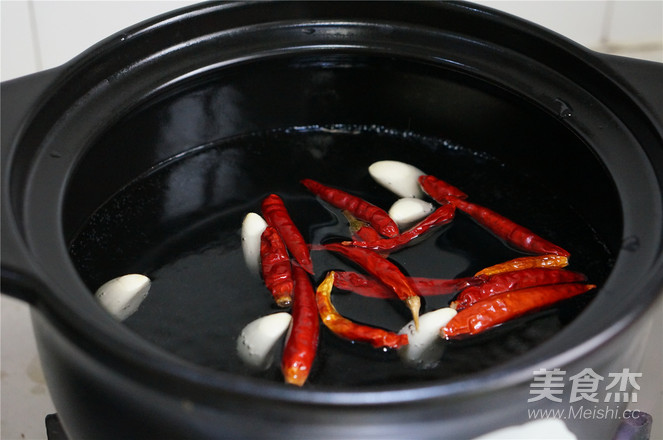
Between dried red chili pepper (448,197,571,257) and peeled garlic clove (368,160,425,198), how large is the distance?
0.08 m

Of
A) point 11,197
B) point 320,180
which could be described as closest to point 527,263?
point 320,180

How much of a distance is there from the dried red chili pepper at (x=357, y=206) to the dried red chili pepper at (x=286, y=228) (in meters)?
0.07

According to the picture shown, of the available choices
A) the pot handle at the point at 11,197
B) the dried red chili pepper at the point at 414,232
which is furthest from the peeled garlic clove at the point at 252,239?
the pot handle at the point at 11,197

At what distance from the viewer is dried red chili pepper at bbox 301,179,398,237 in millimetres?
1425

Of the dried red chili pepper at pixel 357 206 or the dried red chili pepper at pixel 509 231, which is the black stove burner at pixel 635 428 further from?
the dried red chili pepper at pixel 357 206

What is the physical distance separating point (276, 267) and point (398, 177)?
0.33 m

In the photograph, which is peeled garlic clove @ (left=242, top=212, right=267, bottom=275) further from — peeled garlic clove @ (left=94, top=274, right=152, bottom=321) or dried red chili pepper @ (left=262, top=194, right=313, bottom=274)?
peeled garlic clove @ (left=94, top=274, right=152, bottom=321)

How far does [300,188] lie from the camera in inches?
61.3

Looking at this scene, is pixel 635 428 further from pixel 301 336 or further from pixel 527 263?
pixel 301 336

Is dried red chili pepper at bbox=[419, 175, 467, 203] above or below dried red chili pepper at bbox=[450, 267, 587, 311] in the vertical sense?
above

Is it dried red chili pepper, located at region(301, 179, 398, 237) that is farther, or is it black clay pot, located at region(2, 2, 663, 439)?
dried red chili pepper, located at region(301, 179, 398, 237)

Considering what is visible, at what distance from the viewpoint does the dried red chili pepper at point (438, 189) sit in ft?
4.91

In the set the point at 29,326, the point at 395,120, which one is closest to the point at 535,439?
the point at 395,120

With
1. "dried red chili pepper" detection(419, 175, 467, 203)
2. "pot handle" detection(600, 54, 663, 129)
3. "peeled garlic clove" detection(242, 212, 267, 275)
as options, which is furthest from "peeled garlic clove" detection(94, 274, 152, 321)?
"pot handle" detection(600, 54, 663, 129)
